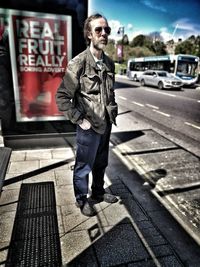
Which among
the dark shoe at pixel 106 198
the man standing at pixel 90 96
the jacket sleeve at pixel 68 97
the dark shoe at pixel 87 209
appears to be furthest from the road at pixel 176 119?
the jacket sleeve at pixel 68 97

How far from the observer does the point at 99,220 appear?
2.62 meters

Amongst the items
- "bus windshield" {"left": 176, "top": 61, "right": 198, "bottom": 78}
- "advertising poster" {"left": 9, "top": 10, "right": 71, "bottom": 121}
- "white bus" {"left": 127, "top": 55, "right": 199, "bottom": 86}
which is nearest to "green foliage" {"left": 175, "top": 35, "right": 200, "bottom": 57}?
"white bus" {"left": 127, "top": 55, "right": 199, "bottom": 86}

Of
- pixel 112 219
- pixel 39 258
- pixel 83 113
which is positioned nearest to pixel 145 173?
pixel 112 219

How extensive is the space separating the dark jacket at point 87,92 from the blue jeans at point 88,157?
0.14 meters

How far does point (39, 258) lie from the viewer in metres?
2.08

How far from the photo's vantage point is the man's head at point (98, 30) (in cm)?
221

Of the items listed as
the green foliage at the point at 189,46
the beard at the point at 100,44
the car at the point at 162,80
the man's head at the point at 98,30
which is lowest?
the car at the point at 162,80

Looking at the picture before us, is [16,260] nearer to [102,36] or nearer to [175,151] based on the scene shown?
[102,36]

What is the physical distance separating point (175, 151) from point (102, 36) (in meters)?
3.58

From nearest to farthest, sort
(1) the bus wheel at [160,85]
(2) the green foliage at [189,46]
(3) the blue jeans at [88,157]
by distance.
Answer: (3) the blue jeans at [88,157] < (1) the bus wheel at [160,85] < (2) the green foliage at [189,46]

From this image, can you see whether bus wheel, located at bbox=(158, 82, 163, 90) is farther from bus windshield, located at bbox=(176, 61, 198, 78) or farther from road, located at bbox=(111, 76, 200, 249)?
road, located at bbox=(111, 76, 200, 249)

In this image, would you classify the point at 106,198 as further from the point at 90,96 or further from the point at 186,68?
the point at 186,68

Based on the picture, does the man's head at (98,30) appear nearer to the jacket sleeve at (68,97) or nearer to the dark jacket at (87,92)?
the dark jacket at (87,92)

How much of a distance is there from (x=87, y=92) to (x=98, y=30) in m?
0.60
